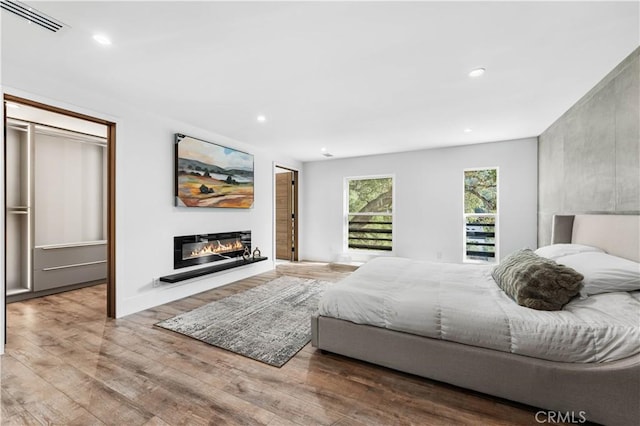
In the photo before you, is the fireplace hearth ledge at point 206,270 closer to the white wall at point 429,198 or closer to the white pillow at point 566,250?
the white wall at point 429,198

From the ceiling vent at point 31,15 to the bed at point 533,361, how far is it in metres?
2.85

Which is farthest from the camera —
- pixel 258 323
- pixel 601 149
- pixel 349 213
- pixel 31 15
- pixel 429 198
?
pixel 349 213

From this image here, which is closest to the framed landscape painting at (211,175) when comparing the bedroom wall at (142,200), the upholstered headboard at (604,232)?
the bedroom wall at (142,200)

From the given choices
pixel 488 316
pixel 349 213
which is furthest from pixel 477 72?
pixel 349 213

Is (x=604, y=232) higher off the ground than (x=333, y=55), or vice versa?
(x=333, y=55)

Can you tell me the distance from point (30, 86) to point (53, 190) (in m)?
2.39

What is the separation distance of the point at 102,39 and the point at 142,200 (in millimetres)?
1926

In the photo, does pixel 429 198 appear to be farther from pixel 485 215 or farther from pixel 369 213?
pixel 369 213

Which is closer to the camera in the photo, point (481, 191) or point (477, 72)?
point (477, 72)

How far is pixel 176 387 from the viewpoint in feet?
6.10

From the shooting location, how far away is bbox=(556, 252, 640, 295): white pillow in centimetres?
170

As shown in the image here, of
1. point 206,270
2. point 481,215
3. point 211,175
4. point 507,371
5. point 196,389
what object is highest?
point 211,175

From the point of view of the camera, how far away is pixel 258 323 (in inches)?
114

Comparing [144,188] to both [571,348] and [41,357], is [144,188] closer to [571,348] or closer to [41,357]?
[41,357]
